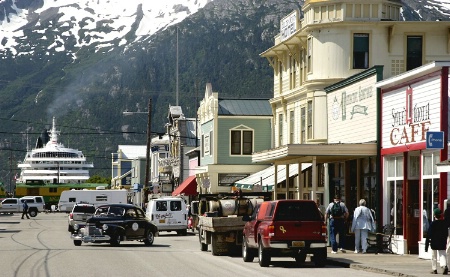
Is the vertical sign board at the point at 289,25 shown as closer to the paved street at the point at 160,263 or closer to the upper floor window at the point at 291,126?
the upper floor window at the point at 291,126

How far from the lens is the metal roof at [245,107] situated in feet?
224

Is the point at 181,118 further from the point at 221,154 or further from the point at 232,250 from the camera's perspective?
the point at 232,250

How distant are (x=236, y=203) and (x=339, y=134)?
6943 millimetres

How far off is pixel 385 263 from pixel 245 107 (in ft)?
131

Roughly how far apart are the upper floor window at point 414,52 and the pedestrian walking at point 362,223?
46.6ft

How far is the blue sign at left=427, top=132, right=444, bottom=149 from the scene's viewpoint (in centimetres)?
2938

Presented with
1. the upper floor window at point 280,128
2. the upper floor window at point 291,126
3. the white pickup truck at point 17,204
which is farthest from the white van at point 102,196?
the upper floor window at point 291,126

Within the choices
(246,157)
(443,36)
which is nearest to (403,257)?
(443,36)

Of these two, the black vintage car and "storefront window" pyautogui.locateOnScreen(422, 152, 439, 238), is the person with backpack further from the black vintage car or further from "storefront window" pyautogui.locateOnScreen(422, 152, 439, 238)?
the black vintage car

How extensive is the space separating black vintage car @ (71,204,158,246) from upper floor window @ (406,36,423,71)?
1439 cm

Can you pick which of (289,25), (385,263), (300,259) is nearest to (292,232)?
(300,259)

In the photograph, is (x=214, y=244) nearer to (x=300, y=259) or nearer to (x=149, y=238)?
(x=300, y=259)

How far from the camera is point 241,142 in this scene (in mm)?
68438

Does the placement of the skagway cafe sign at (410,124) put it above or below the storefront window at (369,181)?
above
